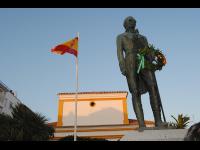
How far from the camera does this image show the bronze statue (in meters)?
6.00

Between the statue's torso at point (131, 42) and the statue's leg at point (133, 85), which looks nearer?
the statue's leg at point (133, 85)

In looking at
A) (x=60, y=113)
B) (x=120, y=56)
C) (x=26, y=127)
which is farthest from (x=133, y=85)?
(x=60, y=113)

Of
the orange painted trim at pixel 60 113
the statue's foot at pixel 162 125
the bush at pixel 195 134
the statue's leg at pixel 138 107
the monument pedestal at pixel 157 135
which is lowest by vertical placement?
the bush at pixel 195 134

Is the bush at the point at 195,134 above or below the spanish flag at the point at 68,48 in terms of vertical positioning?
below

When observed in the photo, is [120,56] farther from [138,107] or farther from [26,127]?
[26,127]

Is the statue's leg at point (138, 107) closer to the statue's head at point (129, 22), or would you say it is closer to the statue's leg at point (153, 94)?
the statue's leg at point (153, 94)

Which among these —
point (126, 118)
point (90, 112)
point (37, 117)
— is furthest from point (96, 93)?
point (37, 117)

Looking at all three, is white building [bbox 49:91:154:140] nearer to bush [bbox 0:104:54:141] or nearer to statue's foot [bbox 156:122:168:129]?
bush [bbox 0:104:54:141]

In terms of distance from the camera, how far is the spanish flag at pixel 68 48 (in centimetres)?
1814

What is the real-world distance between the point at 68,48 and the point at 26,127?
36.9 ft

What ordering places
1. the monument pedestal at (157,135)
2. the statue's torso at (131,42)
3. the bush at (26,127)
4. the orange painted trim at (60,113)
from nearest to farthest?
the monument pedestal at (157,135) < the statue's torso at (131,42) < the bush at (26,127) < the orange painted trim at (60,113)

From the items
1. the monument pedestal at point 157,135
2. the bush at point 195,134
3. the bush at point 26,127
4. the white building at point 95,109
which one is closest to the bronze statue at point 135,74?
the monument pedestal at point 157,135

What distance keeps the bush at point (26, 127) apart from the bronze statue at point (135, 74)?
21.0m
